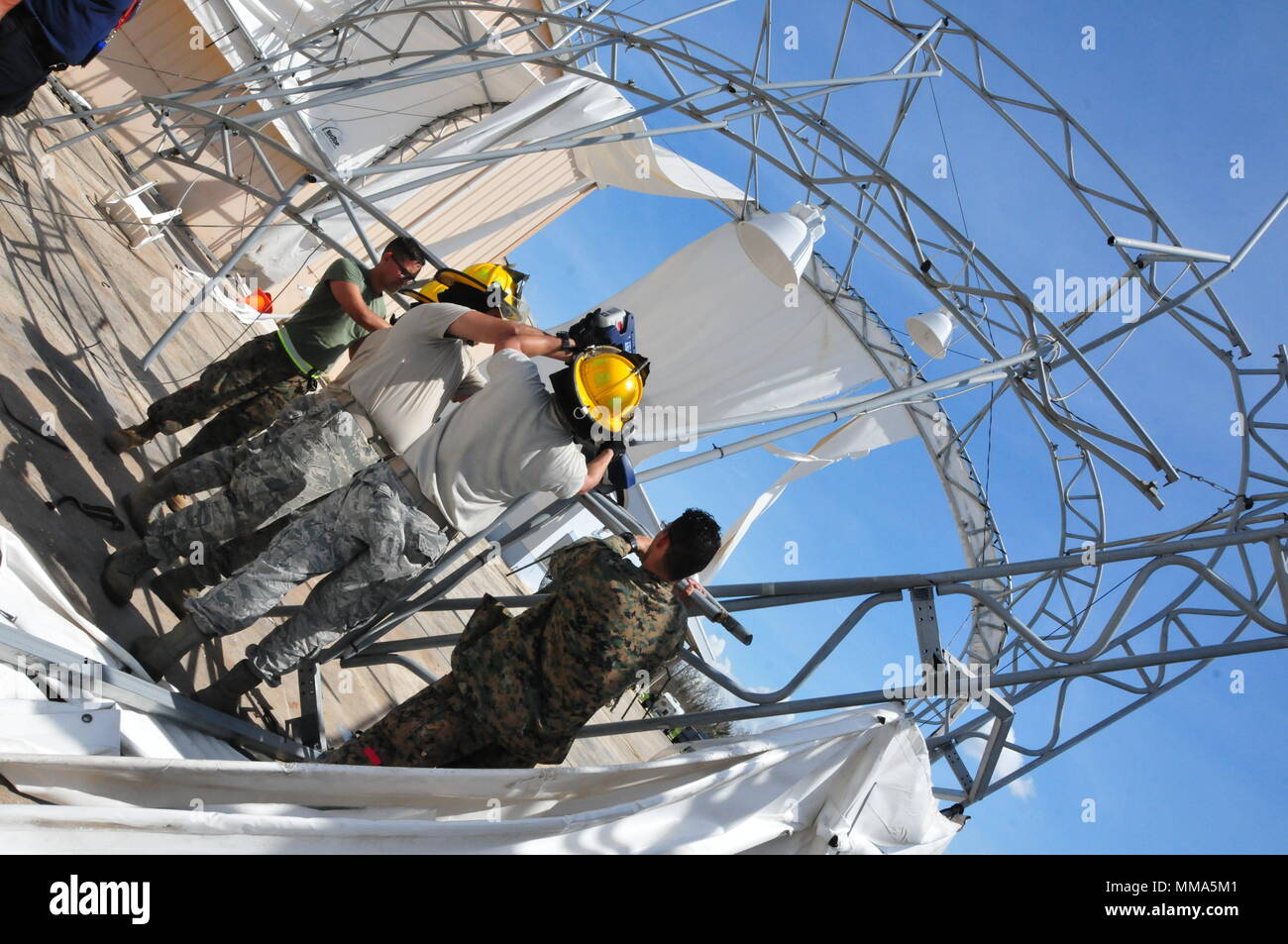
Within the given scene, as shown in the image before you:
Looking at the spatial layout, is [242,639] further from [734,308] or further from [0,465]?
[734,308]

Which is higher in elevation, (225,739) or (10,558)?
(10,558)

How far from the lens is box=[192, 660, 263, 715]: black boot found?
4.02 metres

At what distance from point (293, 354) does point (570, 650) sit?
2660 millimetres

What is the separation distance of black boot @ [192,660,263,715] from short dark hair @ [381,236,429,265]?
2.19 m

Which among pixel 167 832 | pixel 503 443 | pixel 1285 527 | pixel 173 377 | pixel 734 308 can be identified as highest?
pixel 734 308

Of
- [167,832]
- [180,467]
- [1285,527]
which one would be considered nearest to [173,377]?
[180,467]

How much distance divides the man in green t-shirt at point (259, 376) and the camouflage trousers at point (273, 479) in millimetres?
938

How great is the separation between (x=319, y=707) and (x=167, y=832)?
1.89m

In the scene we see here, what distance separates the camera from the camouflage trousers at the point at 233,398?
5.35 meters

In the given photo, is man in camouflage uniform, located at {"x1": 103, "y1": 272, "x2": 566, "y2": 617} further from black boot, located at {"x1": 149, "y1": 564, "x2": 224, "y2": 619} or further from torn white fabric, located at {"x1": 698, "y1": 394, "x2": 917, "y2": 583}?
torn white fabric, located at {"x1": 698, "y1": 394, "x2": 917, "y2": 583}

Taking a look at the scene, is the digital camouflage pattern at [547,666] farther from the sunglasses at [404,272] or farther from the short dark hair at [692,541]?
the sunglasses at [404,272]

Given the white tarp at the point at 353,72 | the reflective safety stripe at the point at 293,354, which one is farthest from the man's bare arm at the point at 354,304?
the white tarp at the point at 353,72

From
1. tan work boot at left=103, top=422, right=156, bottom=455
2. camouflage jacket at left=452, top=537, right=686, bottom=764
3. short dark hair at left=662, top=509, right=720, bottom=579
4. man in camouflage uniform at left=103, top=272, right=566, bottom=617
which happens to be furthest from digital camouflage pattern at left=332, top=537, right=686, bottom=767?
tan work boot at left=103, top=422, right=156, bottom=455

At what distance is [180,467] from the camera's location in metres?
4.66
